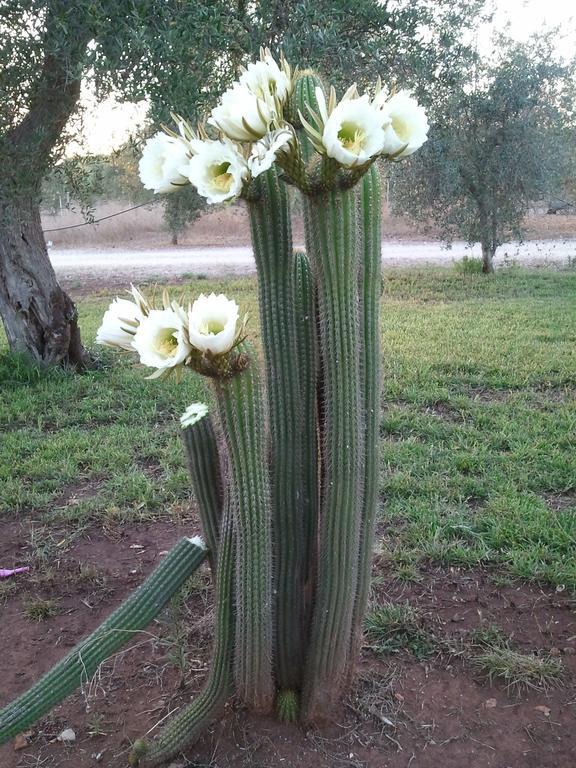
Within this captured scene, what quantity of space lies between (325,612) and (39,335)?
4994mm

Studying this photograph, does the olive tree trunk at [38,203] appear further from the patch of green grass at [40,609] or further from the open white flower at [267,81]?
the patch of green grass at [40,609]

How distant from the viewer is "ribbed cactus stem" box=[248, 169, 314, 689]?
2.03 m

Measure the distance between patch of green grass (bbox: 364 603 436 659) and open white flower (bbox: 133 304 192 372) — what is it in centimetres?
167

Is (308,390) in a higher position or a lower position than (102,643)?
higher

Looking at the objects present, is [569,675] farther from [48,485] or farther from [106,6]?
[106,6]

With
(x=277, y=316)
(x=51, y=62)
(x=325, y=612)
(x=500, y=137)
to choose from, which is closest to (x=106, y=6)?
(x=51, y=62)

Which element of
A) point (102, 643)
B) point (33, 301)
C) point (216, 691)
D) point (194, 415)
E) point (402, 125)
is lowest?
point (216, 691)

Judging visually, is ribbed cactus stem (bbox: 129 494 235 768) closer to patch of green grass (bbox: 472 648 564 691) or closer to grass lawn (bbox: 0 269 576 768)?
grass lawn (bbox: 0 269 576 768)

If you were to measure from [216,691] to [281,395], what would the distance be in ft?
3.41

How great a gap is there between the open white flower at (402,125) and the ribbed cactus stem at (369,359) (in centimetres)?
24

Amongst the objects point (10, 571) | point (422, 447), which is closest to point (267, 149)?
point (10, 571)

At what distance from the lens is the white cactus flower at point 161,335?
178cm

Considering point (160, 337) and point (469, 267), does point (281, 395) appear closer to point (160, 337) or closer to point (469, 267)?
point (160, 337)

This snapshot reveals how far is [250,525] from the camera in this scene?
83.5 inches
